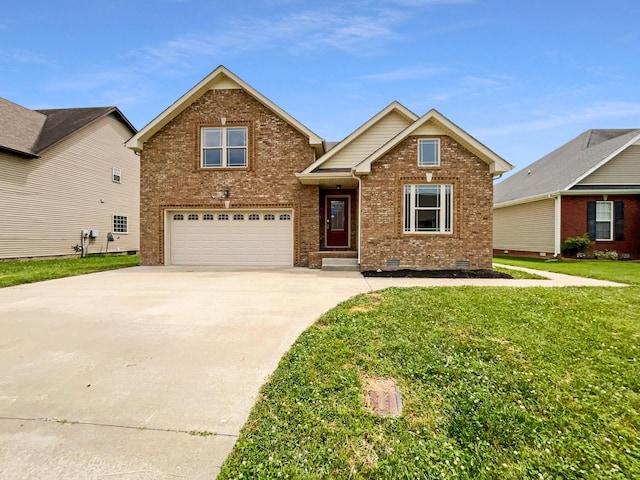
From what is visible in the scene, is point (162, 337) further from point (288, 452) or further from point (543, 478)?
point (543, 478)

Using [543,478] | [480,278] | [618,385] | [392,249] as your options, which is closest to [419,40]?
[392,249]

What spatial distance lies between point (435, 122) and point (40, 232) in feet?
61.2

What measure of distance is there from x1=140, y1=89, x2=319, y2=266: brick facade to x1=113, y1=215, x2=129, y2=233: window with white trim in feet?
28.0

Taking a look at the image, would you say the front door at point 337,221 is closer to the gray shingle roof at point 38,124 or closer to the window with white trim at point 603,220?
the window with white trim at point 603,220

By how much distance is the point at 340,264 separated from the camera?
11930mm

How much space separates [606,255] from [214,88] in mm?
19186

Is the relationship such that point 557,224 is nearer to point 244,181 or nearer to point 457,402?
point 244,181

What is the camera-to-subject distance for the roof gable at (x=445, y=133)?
1071cm

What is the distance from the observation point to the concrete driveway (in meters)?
2.15

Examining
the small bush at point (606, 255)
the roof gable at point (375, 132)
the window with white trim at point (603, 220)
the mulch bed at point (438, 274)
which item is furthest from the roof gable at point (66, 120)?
the small bush at point (606, 255)

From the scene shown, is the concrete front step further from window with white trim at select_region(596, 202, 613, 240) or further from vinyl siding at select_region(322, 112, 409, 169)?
window with white trim at select_region(596, 202, 613, 240)

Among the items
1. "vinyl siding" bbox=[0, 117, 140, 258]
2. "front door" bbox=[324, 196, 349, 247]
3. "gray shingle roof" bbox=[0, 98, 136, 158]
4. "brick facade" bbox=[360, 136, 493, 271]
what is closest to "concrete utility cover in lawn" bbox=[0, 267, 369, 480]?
"brick facade" bbox=[360, 136, 493, 271]

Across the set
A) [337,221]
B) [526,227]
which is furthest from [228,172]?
[526,227]

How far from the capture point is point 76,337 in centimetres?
439
